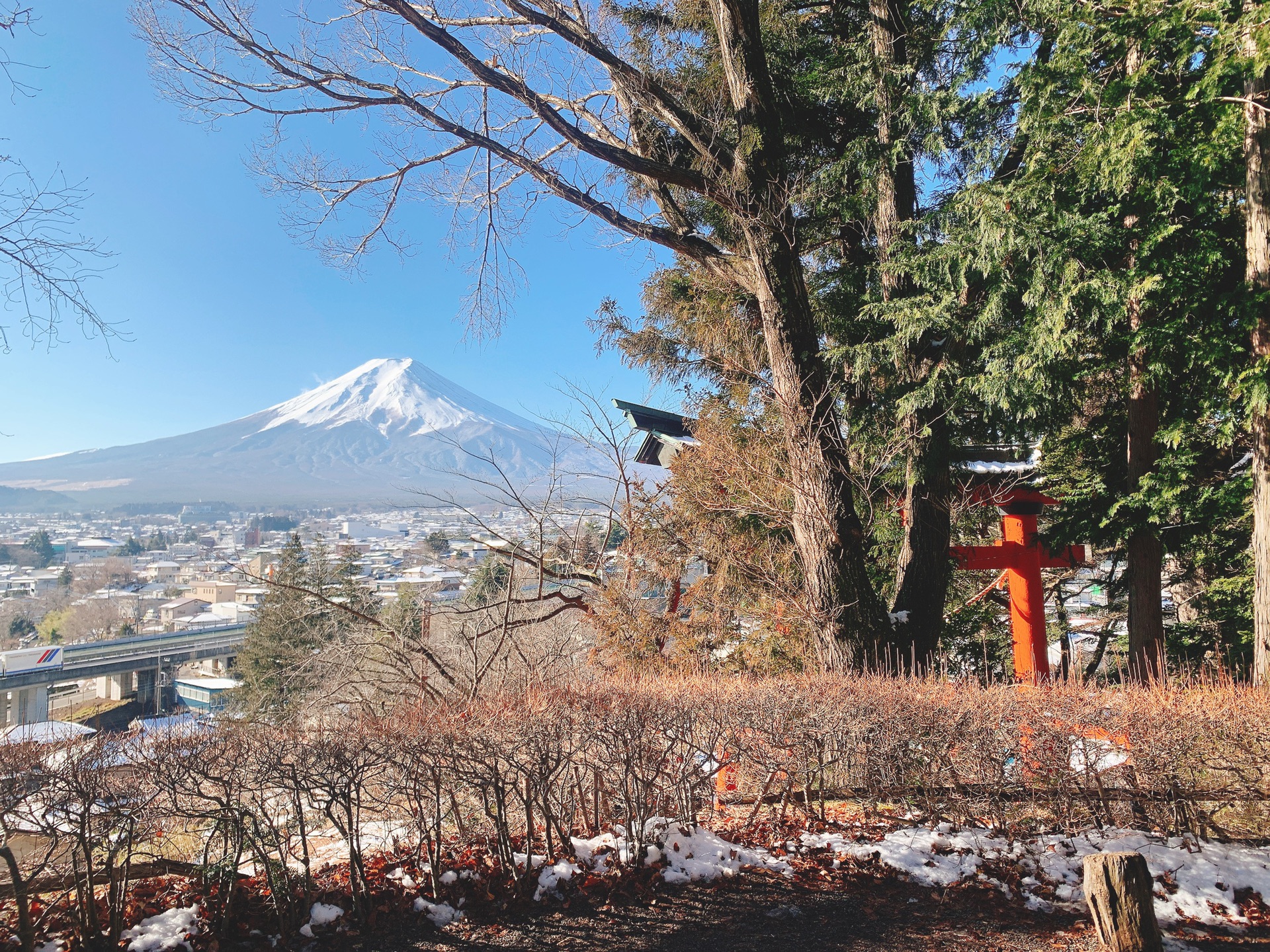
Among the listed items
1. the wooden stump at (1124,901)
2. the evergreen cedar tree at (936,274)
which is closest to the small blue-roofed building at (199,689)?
the evergreen cedar tree at (936,274)

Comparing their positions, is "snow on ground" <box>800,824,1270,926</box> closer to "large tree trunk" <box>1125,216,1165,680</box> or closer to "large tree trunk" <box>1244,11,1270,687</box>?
"large tree trunk" <box>1244,11,1270,687</box>

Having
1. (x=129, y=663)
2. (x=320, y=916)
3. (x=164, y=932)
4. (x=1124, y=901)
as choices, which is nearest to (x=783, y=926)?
(x=1124, y=901)

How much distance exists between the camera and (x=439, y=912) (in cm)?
406

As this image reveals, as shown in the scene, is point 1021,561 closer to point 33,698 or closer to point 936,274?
point 936,274

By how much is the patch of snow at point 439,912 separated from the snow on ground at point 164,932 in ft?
3.64

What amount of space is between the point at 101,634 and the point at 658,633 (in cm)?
3779

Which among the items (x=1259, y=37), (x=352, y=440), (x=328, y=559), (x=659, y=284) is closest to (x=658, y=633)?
(x=659, y=284)

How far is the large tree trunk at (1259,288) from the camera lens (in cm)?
659

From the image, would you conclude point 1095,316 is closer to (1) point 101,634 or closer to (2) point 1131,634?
(2) point 1131,634

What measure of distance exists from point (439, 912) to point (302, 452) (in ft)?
306

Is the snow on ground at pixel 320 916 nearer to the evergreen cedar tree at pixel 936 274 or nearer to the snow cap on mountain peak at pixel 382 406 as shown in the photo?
the evergreen cedar tree at pixel 936 274

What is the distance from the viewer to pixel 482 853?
4.51 meters

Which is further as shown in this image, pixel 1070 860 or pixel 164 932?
pixel 1070 860

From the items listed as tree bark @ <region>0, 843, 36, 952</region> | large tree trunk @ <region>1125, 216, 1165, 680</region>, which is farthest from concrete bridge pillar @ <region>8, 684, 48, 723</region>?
large tree trunk @ <region>1125, 216, 1165, 680</region>
